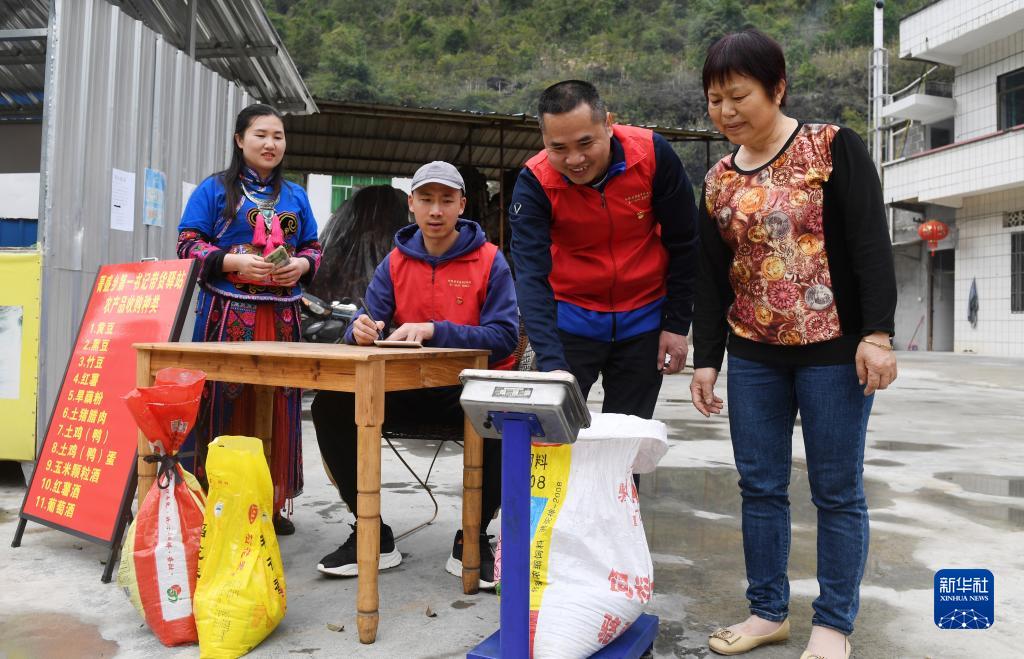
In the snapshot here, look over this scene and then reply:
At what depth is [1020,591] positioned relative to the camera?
8.44 feet

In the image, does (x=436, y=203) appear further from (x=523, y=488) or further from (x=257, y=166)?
(x=523, y=488)

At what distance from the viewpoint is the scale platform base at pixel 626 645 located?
6.02ft

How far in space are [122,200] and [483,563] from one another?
3.22 m

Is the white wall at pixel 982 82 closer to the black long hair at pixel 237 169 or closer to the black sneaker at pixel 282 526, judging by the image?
the black long hair at pixel 237 169

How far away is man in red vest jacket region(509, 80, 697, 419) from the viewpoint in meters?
2.31

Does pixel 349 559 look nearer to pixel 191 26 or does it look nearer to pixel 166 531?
pixel 166 531

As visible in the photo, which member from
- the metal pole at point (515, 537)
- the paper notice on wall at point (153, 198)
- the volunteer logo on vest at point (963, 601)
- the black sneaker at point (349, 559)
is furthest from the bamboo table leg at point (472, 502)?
the paper notice on wall at point (153, 198)

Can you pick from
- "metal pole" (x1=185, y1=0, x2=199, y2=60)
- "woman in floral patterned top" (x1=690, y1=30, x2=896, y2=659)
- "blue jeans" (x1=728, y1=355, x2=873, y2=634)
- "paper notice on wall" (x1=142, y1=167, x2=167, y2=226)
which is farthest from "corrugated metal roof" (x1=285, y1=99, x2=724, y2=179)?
"blue jeans" (x1=728, y1=355, x2=873, y2=634)

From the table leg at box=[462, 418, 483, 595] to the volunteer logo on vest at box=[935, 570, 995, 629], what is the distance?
1.42 m

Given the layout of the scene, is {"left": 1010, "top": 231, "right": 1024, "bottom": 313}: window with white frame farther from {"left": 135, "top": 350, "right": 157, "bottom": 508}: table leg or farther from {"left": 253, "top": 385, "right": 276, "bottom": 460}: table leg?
{"left": 135, "top": 350, "right": 157, "bottom": 508}: table leg

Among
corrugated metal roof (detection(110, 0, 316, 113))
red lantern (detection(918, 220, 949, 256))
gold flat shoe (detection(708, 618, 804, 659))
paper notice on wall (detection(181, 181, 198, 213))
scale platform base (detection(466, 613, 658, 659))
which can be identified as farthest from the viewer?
red lantern (detection(918, 220, 949, 256))

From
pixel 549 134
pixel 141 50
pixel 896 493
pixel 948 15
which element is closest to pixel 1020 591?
pixel 896 493

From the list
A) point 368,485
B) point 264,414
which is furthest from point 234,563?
point 264,414

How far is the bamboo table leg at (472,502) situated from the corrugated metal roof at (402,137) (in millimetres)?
5915
